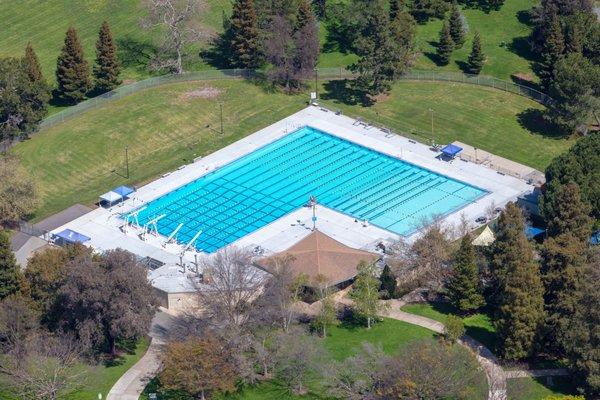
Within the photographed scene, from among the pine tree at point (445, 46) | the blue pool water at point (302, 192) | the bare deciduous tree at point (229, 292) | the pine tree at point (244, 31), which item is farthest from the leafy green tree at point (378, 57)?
the bare deciduous tree at point (229, 292)

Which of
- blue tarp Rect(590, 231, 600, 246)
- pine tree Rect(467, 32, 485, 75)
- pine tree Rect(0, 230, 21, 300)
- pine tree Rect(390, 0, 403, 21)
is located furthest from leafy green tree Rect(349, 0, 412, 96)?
pine tree Rect(0, 230, 21, 300)

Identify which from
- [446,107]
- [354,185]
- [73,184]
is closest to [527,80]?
[446,107]

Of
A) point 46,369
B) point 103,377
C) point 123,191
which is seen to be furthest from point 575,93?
point 46,369

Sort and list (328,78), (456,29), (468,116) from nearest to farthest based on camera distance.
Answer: (468,116), (328,78), (456,29)

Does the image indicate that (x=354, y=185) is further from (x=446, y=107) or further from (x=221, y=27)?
(x=221, y=27)

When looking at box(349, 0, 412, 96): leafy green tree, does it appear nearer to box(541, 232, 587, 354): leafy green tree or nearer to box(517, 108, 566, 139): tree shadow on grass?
box(517, 108, 566, 139): tree shadow on grass

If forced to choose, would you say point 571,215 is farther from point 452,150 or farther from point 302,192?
point 302,192
